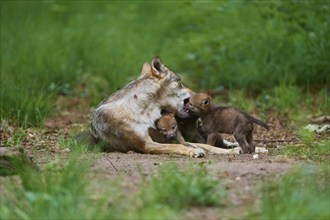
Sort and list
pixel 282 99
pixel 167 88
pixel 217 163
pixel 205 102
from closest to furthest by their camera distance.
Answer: pixel 217 163, pixel 205 102, pixel 167 88, pixel 282 99

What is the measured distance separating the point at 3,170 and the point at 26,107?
4.01 meters

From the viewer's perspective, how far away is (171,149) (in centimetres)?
809

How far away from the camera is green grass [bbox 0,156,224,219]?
5.08 metres

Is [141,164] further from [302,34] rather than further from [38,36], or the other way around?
[38,36]

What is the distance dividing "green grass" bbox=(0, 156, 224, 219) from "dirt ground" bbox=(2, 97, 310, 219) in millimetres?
124

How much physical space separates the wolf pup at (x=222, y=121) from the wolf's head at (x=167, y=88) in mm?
217

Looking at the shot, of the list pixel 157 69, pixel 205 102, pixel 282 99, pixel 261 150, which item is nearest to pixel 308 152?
pixel 261 150

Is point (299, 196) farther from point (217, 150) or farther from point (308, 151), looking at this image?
point (217, 150)

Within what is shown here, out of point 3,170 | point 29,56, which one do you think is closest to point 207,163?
point 3,170

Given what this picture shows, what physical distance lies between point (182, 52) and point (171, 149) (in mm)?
5961

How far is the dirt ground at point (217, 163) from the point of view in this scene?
5.57m

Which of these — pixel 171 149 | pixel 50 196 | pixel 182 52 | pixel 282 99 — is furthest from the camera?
pixel 182 52

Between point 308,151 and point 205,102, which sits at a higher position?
point 205,102

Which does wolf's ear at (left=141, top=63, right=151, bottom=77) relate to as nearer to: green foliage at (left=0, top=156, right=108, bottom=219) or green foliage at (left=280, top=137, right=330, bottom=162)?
green foliage at (left=280, top=137, right=330, bottom=162)
